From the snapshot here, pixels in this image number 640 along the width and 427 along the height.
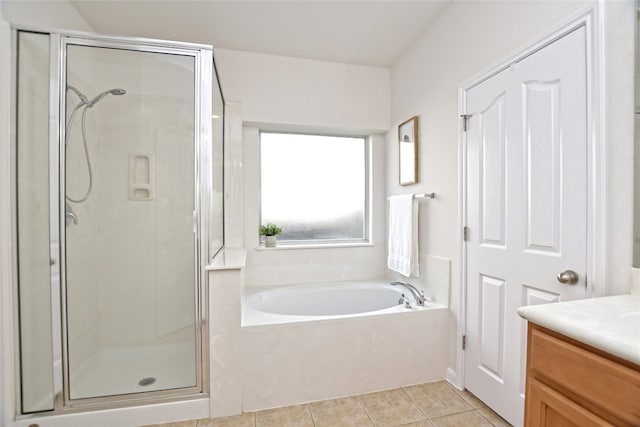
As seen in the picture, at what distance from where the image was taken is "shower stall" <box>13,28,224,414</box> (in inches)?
60.9

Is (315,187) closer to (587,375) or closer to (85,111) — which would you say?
(85,111)

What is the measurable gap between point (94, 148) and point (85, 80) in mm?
398

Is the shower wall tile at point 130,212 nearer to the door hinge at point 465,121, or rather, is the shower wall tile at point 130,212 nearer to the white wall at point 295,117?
the white wall at point 295,117

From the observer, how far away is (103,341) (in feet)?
6.37

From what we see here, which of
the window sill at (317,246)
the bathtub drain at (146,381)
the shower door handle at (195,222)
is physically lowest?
the bathtub drain at (146,381)

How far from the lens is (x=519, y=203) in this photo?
152 centimetres

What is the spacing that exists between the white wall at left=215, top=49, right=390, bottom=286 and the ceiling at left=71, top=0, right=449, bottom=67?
183 millimetres

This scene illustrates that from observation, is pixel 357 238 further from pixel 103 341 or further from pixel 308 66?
pixel 103 341

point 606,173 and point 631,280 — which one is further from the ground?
point 606,173

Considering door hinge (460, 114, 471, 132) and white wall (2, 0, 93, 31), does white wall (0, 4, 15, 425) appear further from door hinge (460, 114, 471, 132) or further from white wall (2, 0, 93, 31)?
door hinge (460, 114, 471, 132)

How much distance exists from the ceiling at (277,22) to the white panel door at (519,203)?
906 millimetres

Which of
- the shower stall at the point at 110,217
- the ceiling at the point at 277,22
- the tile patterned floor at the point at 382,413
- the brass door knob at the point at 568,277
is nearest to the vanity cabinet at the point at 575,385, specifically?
the brass door knob at the point at 568,277

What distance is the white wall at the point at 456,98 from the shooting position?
1.11 m

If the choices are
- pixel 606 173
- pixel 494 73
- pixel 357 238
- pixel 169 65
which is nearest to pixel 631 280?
pixel 606 173
